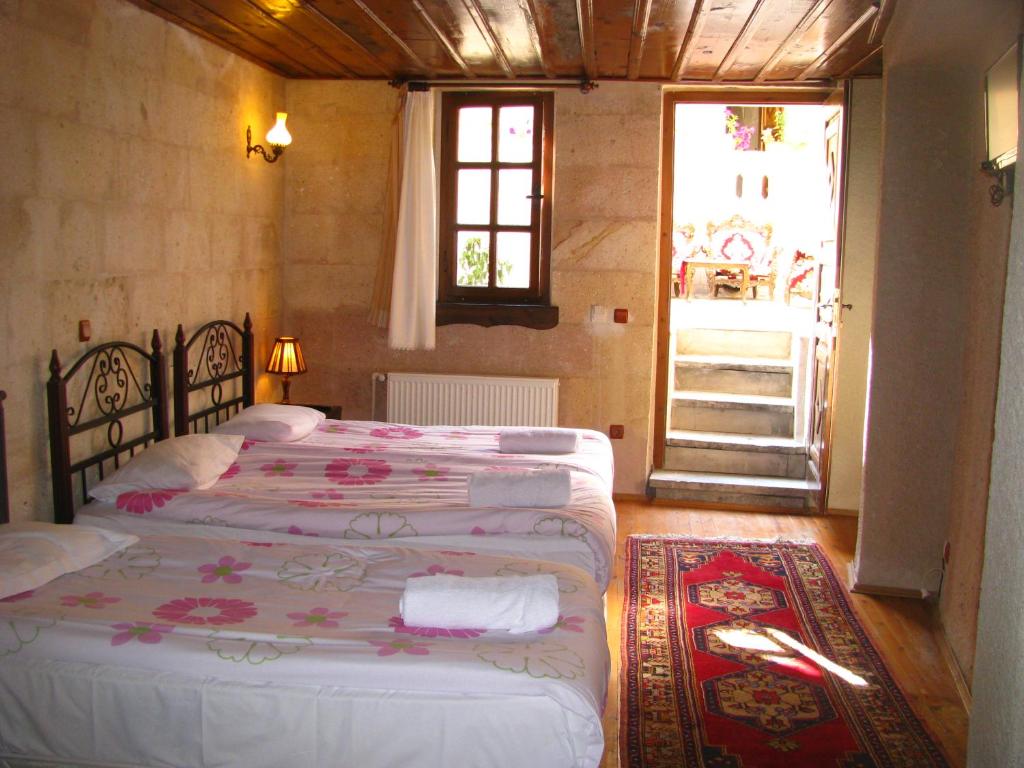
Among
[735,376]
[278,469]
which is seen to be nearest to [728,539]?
[735,376]

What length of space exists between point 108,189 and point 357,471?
1.56 meters

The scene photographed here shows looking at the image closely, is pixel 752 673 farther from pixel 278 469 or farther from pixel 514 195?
pixel 514 195

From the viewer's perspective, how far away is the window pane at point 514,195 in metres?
5.86

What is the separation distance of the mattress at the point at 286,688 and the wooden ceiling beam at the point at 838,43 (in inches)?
115

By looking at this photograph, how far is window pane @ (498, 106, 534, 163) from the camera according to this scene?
5.83 meters

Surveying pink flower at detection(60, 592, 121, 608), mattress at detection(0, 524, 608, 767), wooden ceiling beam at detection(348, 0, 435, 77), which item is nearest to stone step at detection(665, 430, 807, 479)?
wooden ceiling beam at detection(348, 0, 435, 77)

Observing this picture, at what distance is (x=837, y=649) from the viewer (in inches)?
150

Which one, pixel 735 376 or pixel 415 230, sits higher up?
pixel 415 230

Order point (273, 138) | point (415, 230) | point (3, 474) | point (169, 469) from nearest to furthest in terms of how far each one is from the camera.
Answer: point (3, 474), point (169, 469), point (273, 138), point (415, 230)

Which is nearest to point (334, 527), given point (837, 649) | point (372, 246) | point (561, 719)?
point (561, 719)

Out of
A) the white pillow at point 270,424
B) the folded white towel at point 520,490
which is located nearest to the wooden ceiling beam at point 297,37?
the white pillow at point 270,424

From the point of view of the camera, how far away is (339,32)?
15.2 ft

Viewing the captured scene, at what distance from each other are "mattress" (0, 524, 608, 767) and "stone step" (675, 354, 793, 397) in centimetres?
459

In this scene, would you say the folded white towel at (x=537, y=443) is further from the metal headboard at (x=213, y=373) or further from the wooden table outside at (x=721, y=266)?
the wooden table outside at (x=721, y=266)
